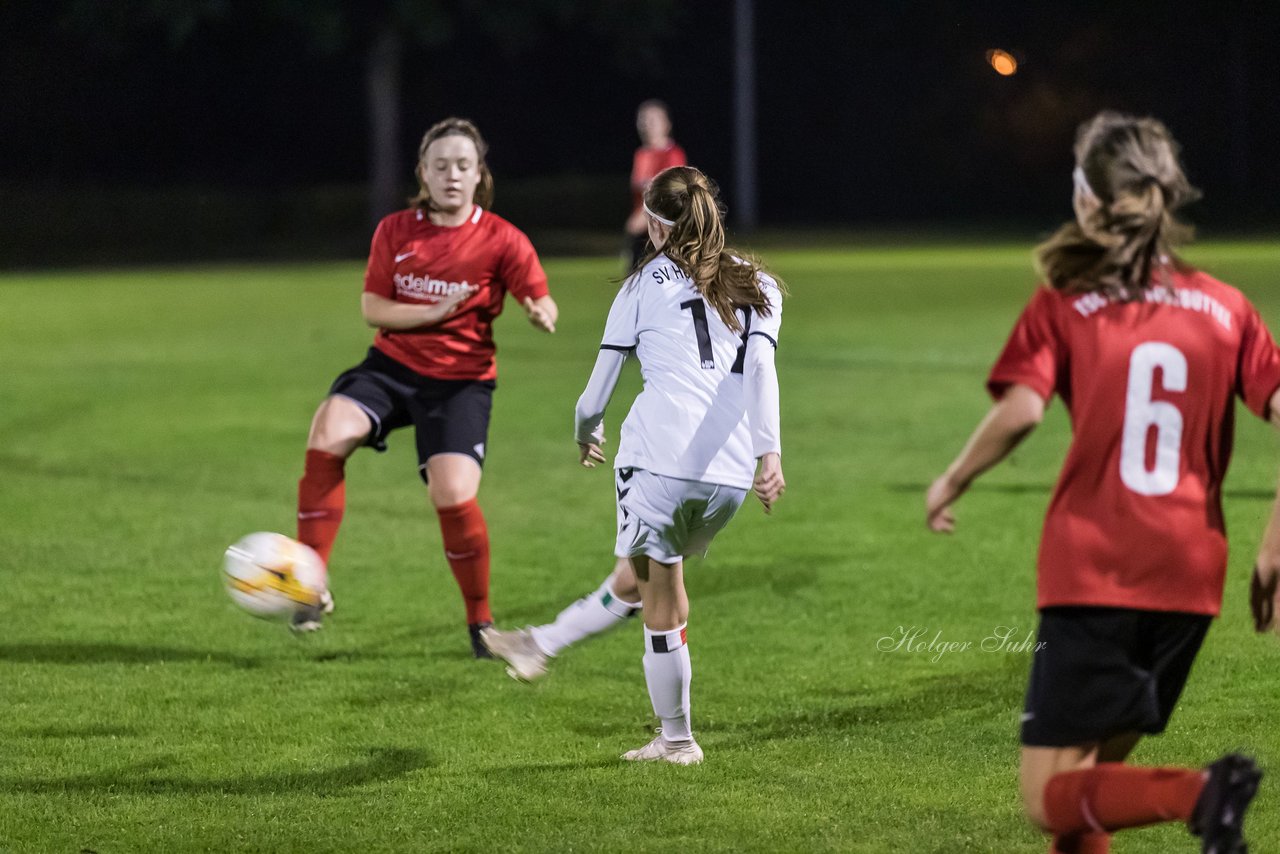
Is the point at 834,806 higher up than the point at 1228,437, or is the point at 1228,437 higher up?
the point at 1228,437

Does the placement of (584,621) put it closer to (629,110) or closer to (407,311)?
(407,311)

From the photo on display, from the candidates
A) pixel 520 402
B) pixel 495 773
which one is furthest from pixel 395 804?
pixel 520 402

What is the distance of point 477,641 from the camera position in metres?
6.52

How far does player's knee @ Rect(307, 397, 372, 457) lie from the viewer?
637cm

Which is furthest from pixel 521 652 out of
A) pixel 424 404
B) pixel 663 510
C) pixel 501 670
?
pixel 424 404

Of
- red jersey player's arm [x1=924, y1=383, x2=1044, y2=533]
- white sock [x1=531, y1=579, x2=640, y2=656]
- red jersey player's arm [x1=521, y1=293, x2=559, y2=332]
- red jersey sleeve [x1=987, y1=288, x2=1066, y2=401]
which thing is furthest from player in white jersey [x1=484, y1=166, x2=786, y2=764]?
red jersey player's arm [x1=521, y1=293, x2=559, y2=332]

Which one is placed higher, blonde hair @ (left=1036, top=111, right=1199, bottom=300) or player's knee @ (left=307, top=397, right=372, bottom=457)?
blonde hair @ (left=1036, top=111, right=1199, bottom=300)

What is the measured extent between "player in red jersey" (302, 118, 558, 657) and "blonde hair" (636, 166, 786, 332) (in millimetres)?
1591

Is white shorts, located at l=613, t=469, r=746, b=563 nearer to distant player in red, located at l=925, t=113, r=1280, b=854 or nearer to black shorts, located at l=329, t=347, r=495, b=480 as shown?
distant player in red, located at l=925, t=113, r=1280, b=854

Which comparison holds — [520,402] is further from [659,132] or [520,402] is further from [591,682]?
[591,682]

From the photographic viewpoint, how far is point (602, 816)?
14.9ft

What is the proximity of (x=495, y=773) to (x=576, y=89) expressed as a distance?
4300 centimetres

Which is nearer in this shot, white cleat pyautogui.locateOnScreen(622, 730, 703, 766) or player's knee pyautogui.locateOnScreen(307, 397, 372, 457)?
white cleat pyautogui.locateOnScreen(622, 730, 703, 766)

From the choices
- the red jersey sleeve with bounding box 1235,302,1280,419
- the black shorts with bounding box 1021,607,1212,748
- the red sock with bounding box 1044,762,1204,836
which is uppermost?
the red jersey sleeve with bounding box 1235,302,1280,419
